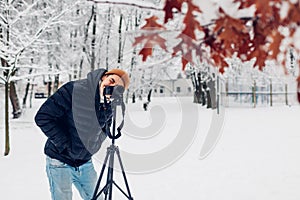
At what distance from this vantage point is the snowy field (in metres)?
4.75

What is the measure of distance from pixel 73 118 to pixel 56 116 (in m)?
0.12

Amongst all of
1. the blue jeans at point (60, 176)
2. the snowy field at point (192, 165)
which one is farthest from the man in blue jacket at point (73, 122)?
the snowy field at point (192, 165)

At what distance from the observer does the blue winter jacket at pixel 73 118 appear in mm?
2623

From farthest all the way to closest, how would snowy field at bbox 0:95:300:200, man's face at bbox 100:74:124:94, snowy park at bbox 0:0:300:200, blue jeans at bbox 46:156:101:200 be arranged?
snowy field at bbox 0:95:300:200 < blue jeans at bbox 46:156:101:200 < man's face at bbox 100:74:124:94 < snowy park at bbox 0:0:300:200

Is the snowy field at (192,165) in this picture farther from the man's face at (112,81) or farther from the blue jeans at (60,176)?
the man's face at (112,81)

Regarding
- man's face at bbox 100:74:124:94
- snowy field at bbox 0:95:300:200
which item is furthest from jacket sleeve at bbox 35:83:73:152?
snowy field at bbox 0:95:300:200

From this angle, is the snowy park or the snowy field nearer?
the snowy park

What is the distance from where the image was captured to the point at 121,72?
2.68 meters

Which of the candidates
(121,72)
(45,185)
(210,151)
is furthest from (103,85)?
(210,151)

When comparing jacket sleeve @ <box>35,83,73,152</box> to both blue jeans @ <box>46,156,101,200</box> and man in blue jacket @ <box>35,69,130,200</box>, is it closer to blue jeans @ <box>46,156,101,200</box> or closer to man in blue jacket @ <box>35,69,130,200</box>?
man in blue jacket @ <box>35,69,130,200</box>

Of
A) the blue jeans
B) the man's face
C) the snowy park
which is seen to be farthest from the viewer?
the blue jeans

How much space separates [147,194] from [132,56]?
12.9 meters

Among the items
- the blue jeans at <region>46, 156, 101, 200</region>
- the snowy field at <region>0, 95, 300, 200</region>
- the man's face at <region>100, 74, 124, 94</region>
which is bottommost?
the snowy field at <region>0, 95, 300, 200</region>

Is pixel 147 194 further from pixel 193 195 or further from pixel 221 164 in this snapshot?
pixel 221 164
